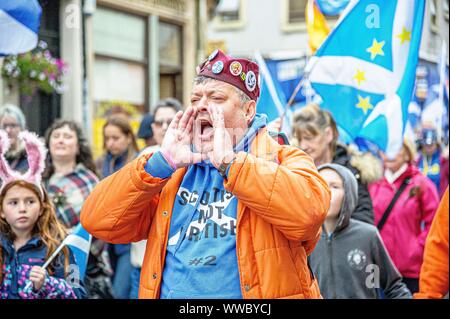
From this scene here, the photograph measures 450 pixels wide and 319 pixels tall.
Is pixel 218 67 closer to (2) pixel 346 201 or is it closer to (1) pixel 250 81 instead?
(1) pixel 250 81

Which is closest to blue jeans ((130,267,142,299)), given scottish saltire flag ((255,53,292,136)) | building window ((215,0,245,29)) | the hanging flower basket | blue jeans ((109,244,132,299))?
blue jeans ((109,244,132,299))

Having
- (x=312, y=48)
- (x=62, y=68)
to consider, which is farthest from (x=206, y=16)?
(x=312, y=48)

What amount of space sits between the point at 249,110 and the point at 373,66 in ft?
5.67

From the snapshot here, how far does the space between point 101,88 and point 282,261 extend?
492 inches

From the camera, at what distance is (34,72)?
11.3 meters

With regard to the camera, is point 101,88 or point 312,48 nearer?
point 312,48

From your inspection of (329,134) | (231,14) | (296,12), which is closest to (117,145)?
(329,134)

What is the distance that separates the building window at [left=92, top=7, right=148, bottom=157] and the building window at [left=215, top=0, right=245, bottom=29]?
4694 millimetres

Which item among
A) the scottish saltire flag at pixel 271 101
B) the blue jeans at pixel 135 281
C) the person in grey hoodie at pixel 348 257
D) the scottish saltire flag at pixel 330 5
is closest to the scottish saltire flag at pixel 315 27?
the scottish saltire flag at pixel 330 5

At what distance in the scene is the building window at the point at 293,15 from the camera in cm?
2047

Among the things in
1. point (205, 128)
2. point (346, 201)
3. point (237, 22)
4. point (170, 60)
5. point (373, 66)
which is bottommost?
point (346, 201)

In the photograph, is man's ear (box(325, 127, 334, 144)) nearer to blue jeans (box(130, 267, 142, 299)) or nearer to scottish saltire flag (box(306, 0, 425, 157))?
scottish saltire flag (box(306, 0, 425, 157))
